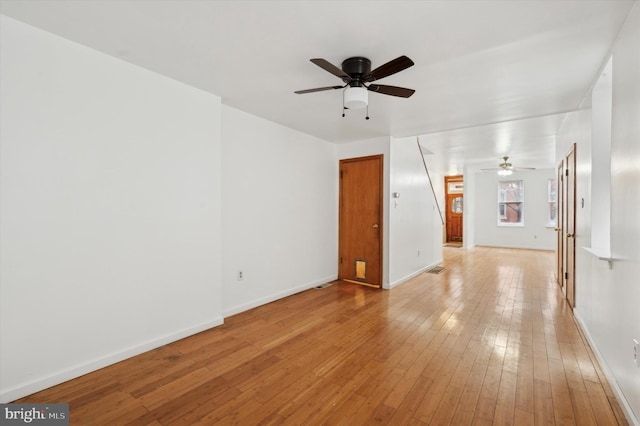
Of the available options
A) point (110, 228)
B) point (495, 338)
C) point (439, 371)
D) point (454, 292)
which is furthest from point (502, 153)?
point (110, 228)

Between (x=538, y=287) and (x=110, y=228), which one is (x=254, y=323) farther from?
(x=538, y=287)

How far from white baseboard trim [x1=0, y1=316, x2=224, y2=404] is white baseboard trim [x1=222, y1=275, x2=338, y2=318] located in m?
0.51

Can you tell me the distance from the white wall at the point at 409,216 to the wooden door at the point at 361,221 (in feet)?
0.76

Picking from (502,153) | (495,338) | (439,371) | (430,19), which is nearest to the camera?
(430,19)

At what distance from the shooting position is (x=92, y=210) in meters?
2.31

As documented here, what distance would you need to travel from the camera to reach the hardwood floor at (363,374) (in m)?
1.83

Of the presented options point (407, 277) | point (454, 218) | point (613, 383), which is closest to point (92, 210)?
point (613, 383)

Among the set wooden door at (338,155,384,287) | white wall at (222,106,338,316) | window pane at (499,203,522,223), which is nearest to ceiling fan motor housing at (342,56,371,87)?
white wall at (222,106,338,316)

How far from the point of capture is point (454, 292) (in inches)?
180

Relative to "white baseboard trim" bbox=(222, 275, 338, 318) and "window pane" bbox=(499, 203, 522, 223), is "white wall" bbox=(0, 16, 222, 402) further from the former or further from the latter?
"window pane" bbox=(499, 203, 522, 223)

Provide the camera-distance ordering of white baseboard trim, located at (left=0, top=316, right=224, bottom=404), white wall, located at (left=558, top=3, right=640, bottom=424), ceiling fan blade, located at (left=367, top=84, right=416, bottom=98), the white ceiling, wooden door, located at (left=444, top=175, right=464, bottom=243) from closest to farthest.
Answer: white wall, located at (left=558, top=3, right=640, bottom=424) < the white ceiling < white baseboard trim, located at (left=0, top=316, right=224, bottom=404) < ceiling fan blade, located at (left=367, top=84, right=416, bottom=98) < wooden door, located at (left=444, top=175, right=464, bottom=243)

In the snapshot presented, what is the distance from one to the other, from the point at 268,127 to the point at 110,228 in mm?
2352

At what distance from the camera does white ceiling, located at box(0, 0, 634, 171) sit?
1.80 meters

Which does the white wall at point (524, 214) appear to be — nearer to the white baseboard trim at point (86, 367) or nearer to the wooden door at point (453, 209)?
the wooden door at point (453, 209)
